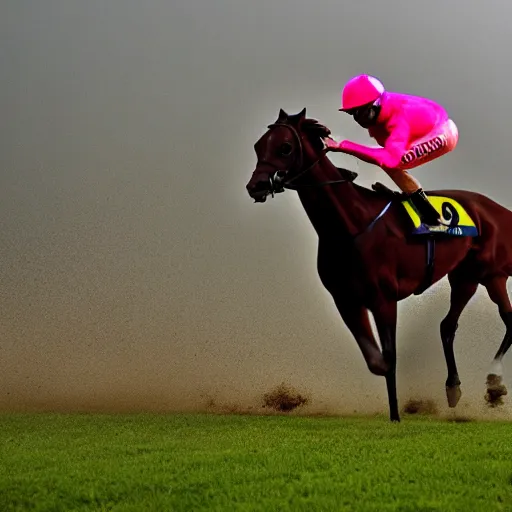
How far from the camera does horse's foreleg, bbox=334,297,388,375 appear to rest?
17.3 ft

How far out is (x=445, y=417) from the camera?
649cm

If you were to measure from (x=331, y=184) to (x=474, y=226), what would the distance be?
1467 millimetres

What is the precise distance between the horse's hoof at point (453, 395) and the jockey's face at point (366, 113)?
7.73 feet

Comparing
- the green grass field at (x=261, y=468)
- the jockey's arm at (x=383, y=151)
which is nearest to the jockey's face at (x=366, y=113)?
the jockey's arm at (x=383, y=151)

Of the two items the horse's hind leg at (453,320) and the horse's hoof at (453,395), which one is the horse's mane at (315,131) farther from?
the horse's hoof at (453,395)

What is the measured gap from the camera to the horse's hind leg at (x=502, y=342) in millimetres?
6113

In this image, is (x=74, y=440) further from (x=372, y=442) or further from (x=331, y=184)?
(x=331, y=184)

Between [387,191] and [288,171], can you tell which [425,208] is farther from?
[288,171]

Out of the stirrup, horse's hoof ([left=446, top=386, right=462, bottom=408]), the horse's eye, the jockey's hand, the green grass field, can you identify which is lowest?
the green grass field

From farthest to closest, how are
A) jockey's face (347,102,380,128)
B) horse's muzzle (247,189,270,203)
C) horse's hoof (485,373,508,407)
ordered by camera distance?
horse's hoof (485,373,508,407), jockey's face (347,102,380,128), horse's muzzle (247,189,270,203)

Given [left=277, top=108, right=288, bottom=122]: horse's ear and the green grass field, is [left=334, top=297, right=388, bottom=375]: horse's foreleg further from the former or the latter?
[left=277, top=108, right=288, bottom=122]: horse's ear

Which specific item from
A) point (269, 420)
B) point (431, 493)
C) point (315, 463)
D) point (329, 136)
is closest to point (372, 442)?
point (315, 463)

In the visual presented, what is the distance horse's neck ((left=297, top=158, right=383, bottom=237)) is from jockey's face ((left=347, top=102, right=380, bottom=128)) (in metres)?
0.42

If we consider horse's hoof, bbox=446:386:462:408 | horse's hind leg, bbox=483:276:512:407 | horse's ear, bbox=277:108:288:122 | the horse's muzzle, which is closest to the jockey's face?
horse's ear, bbox=277:108:288:122
